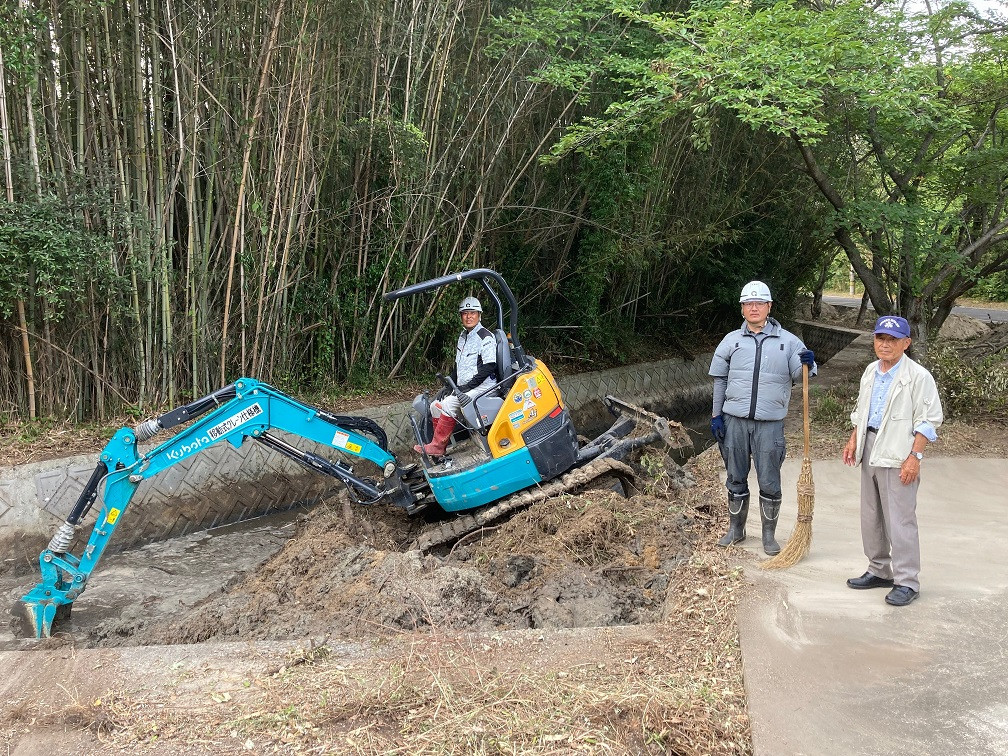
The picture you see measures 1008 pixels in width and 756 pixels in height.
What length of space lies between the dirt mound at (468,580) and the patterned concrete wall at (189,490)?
4.57 feet

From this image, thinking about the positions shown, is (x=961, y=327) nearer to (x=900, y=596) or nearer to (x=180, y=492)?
(x=900, y=596)

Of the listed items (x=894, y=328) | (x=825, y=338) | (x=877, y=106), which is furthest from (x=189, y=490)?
(x=825, y=338)

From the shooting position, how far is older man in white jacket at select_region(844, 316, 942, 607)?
3.73 m

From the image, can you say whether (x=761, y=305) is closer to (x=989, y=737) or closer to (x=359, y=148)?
(x=989, y=737)

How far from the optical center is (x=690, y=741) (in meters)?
2.80

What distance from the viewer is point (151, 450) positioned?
486cm

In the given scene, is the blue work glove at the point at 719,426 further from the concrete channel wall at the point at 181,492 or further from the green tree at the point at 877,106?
the concrete channel wall at the point at 181,492

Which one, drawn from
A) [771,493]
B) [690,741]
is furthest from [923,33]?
[690,741]

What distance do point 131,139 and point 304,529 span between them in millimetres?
3396

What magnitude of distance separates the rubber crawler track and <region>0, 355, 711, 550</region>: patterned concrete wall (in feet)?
7.51

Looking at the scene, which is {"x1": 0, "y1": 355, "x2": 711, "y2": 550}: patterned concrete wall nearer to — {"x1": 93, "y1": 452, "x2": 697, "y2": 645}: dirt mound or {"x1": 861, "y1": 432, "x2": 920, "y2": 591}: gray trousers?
{"x1": 93, "y1": 452, "x2": 697, "y2": 645}: dirt mound

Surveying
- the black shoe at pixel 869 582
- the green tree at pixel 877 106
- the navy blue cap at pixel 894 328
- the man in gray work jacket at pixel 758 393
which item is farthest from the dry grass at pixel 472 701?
the green tree at pixel 877 106

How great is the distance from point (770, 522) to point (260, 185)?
17.0ft

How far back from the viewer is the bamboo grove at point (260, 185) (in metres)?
6.26
